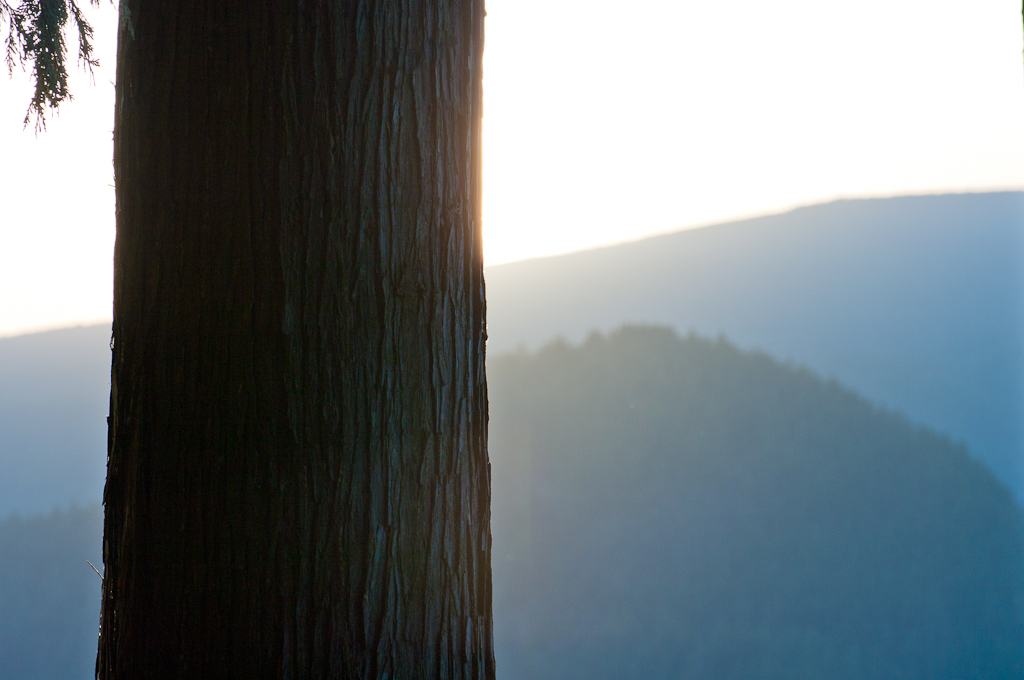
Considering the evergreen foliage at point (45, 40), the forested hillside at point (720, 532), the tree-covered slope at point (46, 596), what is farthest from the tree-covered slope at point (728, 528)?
the evergreen foliage at point (45, 40)

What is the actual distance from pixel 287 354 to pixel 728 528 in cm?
1506

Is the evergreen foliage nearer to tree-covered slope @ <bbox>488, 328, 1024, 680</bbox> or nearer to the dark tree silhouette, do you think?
the dark tree silhouette

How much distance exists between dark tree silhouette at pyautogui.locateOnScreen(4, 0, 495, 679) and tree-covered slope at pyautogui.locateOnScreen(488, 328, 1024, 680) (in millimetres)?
11216

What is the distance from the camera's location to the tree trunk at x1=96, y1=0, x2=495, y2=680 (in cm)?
79

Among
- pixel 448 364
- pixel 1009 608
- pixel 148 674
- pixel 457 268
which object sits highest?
pixel 457 268

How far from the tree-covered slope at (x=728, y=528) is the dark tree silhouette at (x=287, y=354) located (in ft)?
36.8

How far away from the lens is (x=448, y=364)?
2.93ft

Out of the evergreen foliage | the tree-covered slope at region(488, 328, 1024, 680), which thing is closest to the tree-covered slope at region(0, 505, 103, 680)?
the tree-covered slope at region(488, 328, 1024, 680)

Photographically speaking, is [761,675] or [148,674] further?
[761,675]

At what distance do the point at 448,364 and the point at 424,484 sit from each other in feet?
0.53

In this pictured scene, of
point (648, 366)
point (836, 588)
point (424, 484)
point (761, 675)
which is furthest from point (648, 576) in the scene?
point (424, 484)

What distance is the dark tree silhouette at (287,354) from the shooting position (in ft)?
2.60

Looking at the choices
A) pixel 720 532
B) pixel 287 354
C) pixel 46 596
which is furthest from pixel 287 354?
pixel 720 532

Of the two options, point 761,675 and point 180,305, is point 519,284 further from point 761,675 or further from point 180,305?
point 180,305
